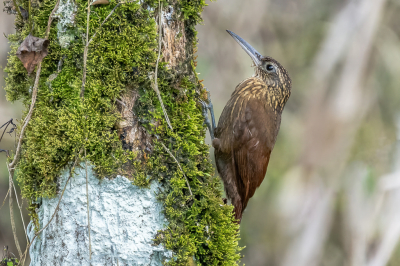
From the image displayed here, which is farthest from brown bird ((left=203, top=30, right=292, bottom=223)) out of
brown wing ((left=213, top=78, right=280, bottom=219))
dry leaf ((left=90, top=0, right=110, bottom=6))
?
dry leaf ((left=90, top=0, right=110, bottom=6))

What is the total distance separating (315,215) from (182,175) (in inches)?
121

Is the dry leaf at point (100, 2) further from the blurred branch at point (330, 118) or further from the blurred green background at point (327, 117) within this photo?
the blurred branch at point (330, 118)

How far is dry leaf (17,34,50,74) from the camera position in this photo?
1.33 m

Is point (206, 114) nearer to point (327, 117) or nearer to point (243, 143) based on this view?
point (243, 143)

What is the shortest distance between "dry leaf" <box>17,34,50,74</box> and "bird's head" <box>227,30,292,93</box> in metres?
1.85

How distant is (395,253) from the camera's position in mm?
3893

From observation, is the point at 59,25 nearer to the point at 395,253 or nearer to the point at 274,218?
the point at 274,218

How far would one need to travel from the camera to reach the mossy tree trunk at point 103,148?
4.38ft

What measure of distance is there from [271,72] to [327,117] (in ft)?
4.58

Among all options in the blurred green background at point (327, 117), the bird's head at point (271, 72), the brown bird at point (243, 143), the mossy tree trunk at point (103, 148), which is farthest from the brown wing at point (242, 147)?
the blurred green background at point (327, 117)

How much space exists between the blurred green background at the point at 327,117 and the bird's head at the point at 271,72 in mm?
865

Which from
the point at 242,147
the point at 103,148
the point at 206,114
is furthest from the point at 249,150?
the point at 103,148

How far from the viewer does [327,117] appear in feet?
13.2

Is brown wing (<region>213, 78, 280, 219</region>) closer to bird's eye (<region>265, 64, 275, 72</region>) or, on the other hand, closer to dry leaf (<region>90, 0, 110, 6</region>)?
bird's eye (<region>265, 64, 275, 72</region>)
